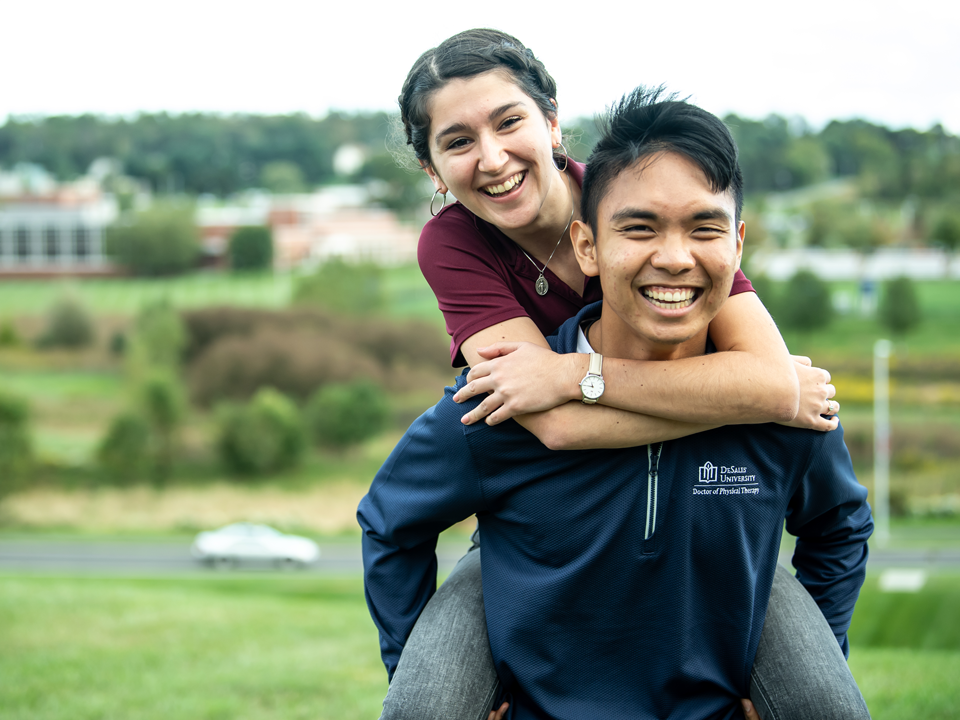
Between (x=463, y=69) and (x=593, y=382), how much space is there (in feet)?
3.07

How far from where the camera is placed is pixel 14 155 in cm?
6425

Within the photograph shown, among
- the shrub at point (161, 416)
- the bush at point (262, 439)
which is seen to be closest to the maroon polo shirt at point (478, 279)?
the bush at point (262, 439)

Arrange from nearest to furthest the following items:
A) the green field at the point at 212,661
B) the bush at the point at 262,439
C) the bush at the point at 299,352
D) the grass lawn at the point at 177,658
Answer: the green field at the point at 212,661, the grass lawn at the point at 177,658, the bush at the point at 262,439, the bush at the point at 299,352

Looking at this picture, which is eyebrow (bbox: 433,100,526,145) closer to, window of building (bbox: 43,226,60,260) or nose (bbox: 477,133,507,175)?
nose (bbox: 477,133,507,175)

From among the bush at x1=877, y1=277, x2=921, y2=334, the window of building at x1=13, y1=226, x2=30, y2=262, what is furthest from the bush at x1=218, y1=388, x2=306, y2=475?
the window of building at x1=13, y1=226, x2=30, y2=262

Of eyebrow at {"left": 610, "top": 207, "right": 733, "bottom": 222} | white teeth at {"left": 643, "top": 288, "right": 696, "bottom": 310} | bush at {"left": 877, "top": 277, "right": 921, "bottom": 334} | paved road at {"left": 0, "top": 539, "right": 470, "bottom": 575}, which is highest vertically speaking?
eyebrow at {"left": 610, "top": 207, "right": 733, "bottom": 222}

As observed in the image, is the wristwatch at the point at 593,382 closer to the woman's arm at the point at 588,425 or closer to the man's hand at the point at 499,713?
the woman's arm at the point at 588,425

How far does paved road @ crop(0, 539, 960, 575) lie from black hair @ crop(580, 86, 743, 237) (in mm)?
16911

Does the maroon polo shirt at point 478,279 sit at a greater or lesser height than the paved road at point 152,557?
greater

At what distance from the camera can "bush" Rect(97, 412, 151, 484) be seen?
2819cm

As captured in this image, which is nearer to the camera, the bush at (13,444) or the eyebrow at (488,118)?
the eyebrow at (488,118)

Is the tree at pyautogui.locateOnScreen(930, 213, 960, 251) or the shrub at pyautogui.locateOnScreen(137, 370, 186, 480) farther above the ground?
the tree at pyautogui.locateOnScreen(930, 213, 960, 251)

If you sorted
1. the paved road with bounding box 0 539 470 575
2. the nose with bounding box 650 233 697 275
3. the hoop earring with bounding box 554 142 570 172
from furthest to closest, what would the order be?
the paved road with bounding box 0 539 470 575
the hoop earring with bounding box 554 142 570 172
the nose with bounding box 650 233 697 275

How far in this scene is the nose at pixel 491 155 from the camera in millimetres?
2299
